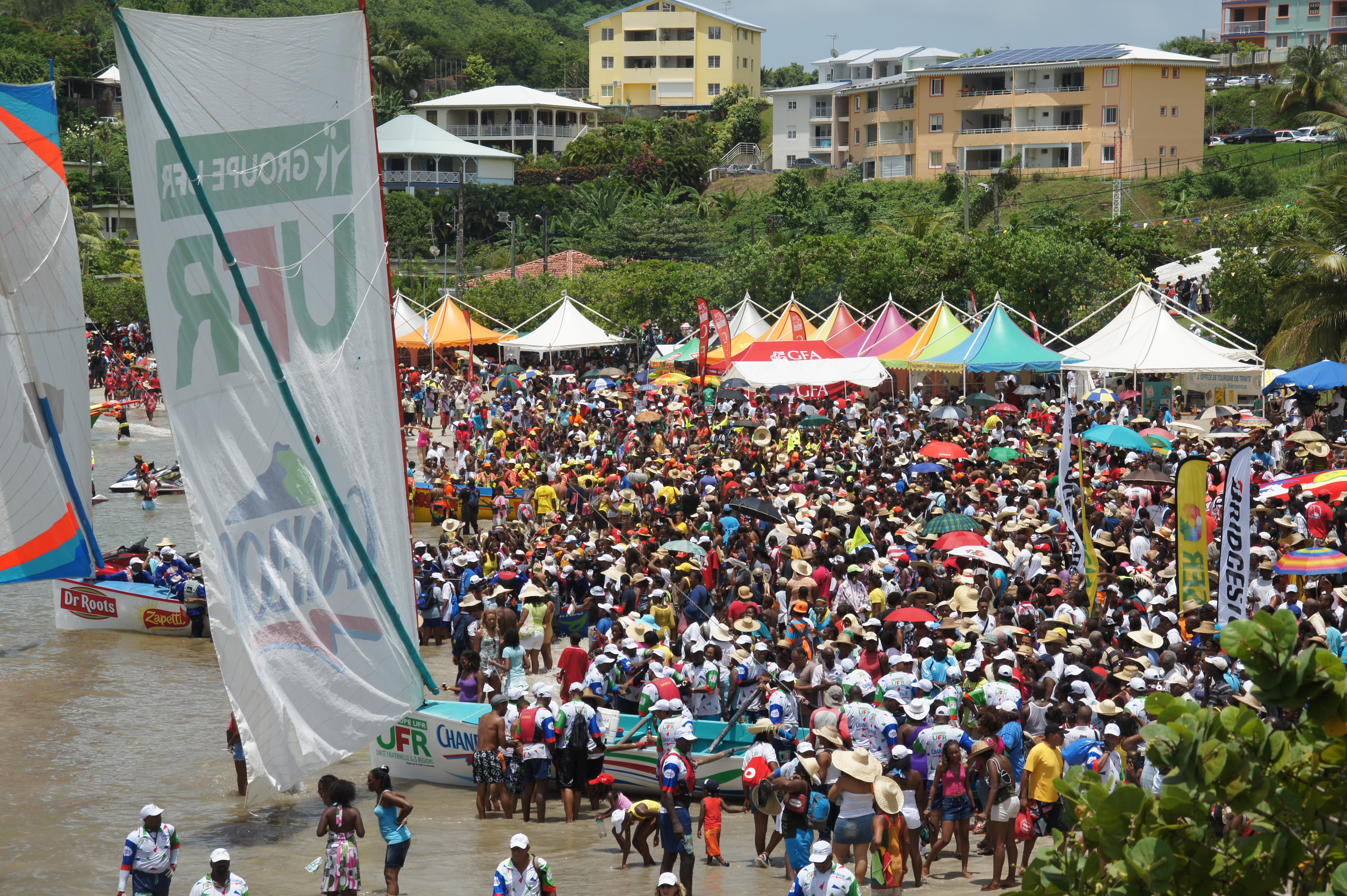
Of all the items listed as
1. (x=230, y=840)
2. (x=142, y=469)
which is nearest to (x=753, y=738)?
(x=230, y=840)

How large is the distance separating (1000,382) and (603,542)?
19.4 m

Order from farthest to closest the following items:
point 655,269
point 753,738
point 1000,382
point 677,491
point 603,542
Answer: point 655,269 < point 1000,382 < point 677,491 < point 603,542 < point 753,738

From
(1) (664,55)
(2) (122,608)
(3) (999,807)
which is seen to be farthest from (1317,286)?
(1) (664,55)

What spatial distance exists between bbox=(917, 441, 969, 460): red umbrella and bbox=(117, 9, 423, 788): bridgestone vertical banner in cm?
1518

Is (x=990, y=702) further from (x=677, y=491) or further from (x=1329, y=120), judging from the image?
(x=1329, y=120)

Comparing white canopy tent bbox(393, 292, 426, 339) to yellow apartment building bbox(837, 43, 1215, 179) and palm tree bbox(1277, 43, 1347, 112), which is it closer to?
yellow apartment building bbox(837, 43, 1215, 179)

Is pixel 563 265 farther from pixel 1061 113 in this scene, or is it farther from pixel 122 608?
pixel 122 608

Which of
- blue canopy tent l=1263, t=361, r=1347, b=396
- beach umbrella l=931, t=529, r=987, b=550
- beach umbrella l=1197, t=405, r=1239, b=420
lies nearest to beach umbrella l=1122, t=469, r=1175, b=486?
beach umbrella l=931, t=529, r=987, b=550

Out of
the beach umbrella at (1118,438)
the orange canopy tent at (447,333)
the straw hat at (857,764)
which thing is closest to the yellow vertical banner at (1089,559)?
the beach umbrella at (1118,438)

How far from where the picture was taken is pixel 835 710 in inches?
479

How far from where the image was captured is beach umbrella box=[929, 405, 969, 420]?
2997 cm

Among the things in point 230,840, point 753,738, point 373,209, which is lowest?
point 230,840

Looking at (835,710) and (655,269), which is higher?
(655,269)

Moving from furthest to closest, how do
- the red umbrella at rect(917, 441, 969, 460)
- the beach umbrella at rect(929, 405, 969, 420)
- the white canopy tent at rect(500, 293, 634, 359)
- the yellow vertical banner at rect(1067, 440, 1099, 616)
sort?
the white canopy tent at rect(500, 293, 634, 359) → the beach umbrella at rect(929, 405, 969, 420) → the red umbrella at rect(917, 441, 969, 460) → the yellow vertical banner at rect(1067, 440, 1099, 616)
